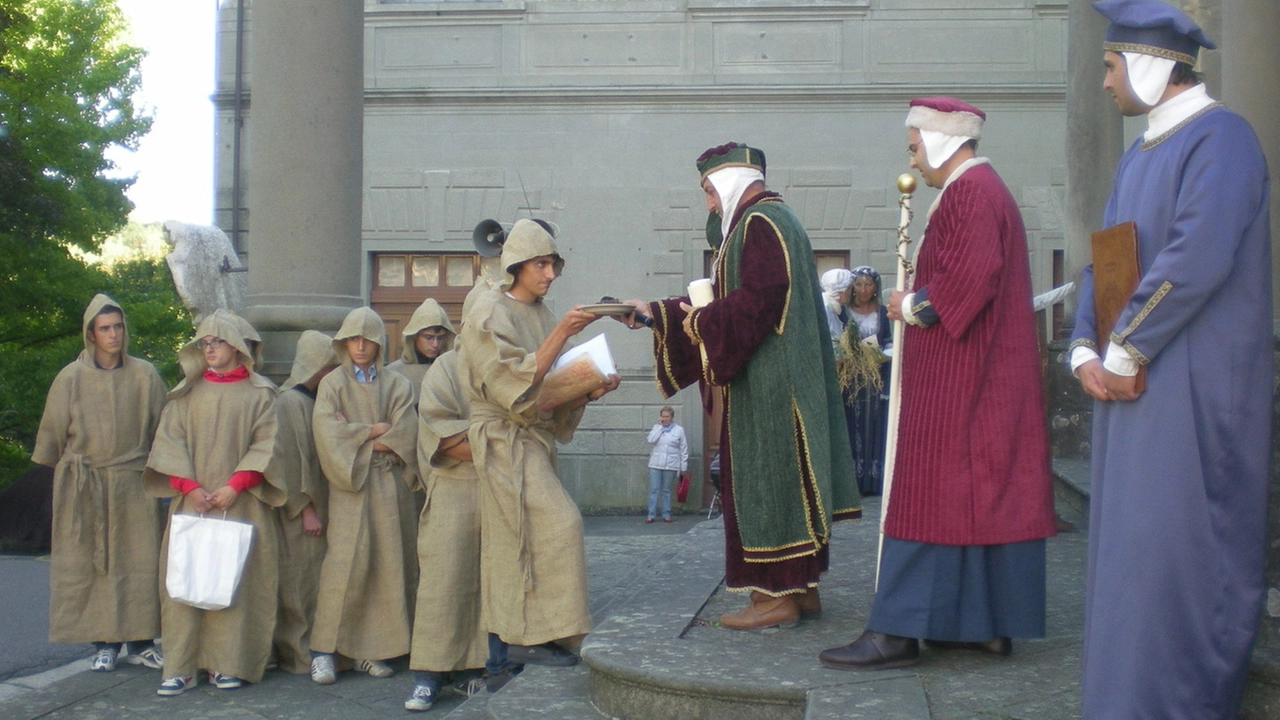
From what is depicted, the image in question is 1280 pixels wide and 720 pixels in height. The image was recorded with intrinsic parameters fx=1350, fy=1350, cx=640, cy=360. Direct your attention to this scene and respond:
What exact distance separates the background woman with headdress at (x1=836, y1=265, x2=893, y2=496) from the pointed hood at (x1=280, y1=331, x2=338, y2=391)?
3228 mm

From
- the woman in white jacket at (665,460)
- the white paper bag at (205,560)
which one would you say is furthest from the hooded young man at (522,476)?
the woman in white jacket at (665,460)

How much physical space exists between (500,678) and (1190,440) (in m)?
3.25

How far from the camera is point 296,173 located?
746 cm

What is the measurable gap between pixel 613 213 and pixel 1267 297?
42.3ft

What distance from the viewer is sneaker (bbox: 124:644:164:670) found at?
6.61 metres

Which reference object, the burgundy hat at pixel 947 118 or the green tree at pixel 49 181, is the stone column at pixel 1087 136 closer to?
the burgundy hat at pixel 947 118

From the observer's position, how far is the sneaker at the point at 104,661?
21.6 feet

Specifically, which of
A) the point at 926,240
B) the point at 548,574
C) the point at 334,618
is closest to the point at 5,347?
the point at 334,618

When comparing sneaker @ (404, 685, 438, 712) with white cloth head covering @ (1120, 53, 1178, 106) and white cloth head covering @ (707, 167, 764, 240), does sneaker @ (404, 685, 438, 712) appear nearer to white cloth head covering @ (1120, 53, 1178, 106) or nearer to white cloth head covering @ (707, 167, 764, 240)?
white cloth head covering @ (707, 167, 764, 240)

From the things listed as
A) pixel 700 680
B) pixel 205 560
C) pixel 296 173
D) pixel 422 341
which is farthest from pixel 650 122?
pixel 700 680

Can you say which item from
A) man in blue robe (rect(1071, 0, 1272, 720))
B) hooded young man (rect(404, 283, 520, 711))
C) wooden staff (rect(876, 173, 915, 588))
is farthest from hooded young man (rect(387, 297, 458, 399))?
man in blue robe (rect(1071, 0, 1272, 720))

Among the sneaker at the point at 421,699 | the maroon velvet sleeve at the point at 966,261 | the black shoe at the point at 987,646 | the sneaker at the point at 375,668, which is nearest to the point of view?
the maroon velvet sleeve at the point at 966,261

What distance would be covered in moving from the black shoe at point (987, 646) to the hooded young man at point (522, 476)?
1652mm

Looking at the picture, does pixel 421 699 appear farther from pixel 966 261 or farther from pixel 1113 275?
→ pixel 1113 275
